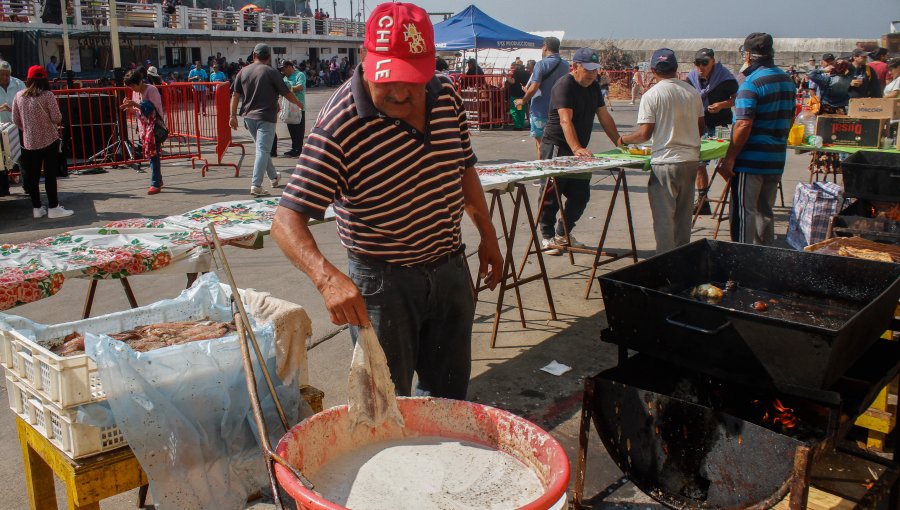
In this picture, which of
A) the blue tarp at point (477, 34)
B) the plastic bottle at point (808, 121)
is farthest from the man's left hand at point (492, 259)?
the blue tarp at point (477, 34)

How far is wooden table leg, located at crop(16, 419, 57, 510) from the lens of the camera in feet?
10.2

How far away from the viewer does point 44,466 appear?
314 cm

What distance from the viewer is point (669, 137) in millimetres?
6379

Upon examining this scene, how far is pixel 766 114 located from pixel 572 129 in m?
1.69

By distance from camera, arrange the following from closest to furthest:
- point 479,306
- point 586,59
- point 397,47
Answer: point 397,47 → point 479,306 → point 586,59

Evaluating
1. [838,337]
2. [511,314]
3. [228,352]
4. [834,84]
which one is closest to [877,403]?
[838,337]

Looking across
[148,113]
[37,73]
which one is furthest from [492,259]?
[148,113]

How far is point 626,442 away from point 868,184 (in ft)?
13.6

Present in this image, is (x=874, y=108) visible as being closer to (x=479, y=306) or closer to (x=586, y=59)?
(x=586, y=59)

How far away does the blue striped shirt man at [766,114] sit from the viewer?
6.54 m

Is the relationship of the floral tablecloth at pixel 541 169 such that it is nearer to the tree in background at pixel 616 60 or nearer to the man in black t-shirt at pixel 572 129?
the man in black t-shirt at pixel 572 129

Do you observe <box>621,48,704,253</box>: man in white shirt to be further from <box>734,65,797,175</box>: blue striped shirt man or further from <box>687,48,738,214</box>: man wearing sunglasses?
<box>687,48,738,214</box>: man wearing sunglasses

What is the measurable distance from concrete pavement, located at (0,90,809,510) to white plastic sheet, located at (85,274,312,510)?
0.58 metres

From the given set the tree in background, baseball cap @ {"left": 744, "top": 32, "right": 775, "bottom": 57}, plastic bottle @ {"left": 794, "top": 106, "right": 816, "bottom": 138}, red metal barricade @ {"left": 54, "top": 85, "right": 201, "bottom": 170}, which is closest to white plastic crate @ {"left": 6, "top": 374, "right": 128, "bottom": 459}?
baseball cap @ {"left": 744, "top": 32, "right": 775, "bottom": 57}
